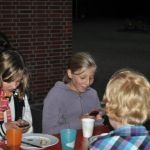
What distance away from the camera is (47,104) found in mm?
4273

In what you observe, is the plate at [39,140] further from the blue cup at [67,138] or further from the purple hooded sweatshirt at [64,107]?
the purple hooded sweatshirt at [64,107]

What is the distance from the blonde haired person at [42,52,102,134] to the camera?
167 inches

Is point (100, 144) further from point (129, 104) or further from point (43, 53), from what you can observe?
point (43, 53)

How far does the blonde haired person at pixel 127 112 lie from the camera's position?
2662mm

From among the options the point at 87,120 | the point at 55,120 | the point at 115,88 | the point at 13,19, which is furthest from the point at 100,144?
the point at 13,19

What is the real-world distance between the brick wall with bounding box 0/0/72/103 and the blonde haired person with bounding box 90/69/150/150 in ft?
18.3

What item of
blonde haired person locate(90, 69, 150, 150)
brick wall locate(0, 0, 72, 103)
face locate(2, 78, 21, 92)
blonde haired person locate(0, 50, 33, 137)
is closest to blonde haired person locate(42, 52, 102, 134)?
blonde haired person locate(0, 50, 33, 137)

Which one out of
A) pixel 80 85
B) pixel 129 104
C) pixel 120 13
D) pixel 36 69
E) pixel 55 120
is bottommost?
pixel 120 13

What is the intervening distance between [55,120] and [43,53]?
4.62 metres

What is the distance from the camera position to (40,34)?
8.68m

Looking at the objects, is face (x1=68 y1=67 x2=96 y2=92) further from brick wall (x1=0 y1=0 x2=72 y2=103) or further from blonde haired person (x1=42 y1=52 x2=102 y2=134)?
brick wall (x1=0 y1=0 x2=72 y2=103)

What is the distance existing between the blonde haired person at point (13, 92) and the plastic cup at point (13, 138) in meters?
0.44

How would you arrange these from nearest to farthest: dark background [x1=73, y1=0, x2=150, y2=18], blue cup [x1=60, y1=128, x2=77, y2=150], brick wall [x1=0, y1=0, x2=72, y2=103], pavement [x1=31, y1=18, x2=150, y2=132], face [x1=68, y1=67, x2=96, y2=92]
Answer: blue cup [x1=60, y1=128, x2=77, y2=150] < face [x1=68, y1=67, x2=96, y2=92] < brick wall [x1=0, y1=0, x2=72, y2=103] < pavement [x1=31, y1=18, x2=150, y2=132] < dark background [x1=73, y1=0, x2=150, y2=18]

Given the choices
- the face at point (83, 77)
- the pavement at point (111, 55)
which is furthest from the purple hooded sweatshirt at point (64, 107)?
the pavement at point (111, 55)
